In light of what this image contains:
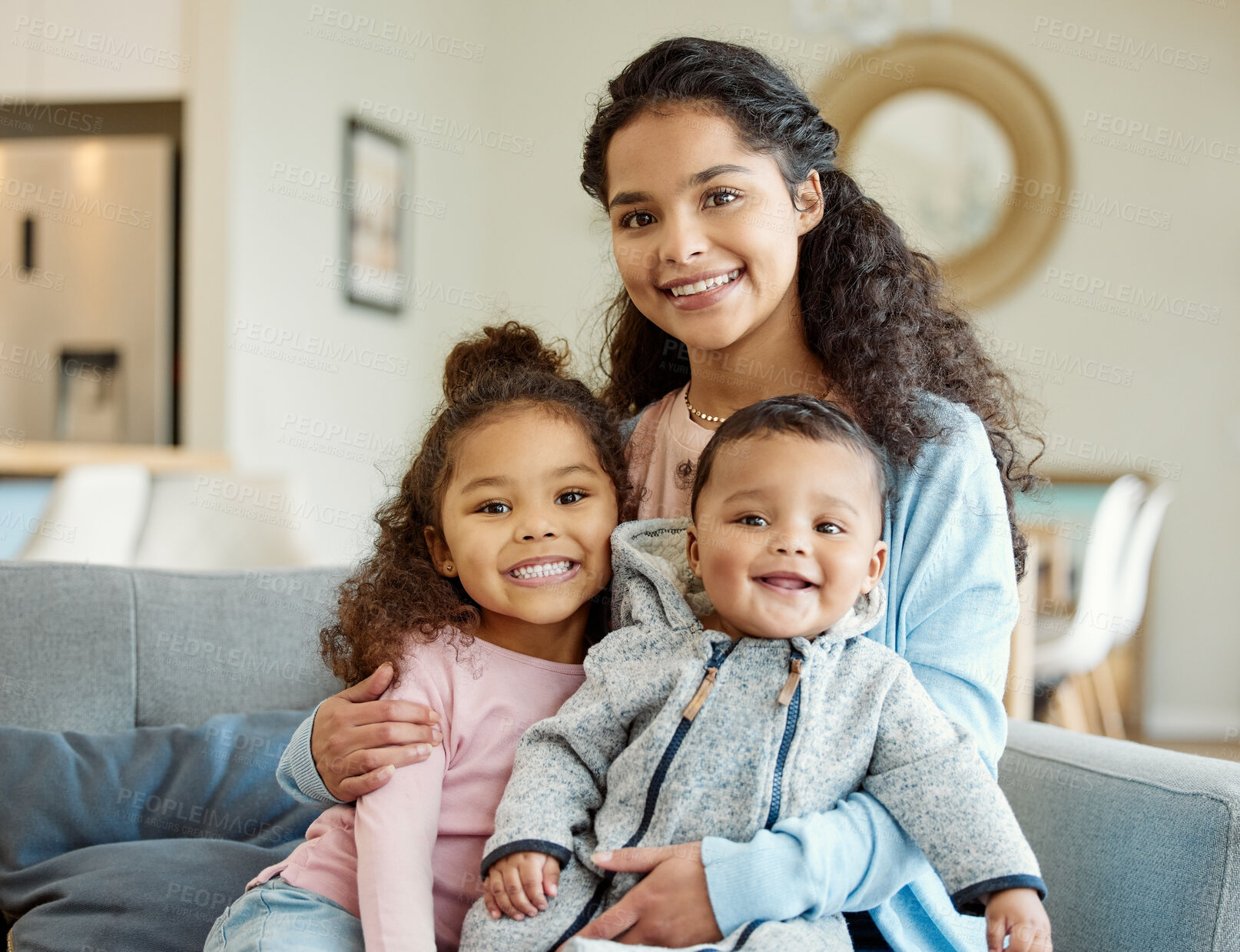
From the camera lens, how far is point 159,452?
366cm

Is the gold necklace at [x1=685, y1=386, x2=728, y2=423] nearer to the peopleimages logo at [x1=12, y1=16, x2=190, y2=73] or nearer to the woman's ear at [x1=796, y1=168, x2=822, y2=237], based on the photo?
the woman's ear at [x1=796, y1=168, x2=822, y2=237]

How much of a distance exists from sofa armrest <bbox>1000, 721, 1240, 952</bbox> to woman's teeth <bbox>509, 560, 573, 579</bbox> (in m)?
0.72

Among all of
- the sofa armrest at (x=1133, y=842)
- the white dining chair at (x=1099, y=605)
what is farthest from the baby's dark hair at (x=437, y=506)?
the white dining chair at (x=1099, y=605)

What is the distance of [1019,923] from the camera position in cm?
98

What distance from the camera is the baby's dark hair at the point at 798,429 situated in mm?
1140

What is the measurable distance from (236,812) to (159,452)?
7.40 feet

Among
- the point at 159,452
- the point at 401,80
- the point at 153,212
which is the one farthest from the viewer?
the point at 401,80

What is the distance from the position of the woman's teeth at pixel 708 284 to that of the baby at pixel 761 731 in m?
0.23

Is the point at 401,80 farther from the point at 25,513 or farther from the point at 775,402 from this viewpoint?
the point at 775,402

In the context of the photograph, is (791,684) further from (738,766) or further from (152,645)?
(152,645)

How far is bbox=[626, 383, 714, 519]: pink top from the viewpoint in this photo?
57.2 inches

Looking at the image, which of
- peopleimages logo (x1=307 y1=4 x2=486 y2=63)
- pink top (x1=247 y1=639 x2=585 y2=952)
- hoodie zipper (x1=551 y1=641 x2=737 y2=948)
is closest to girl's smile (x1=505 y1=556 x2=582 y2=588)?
pink top (x1=247 y1=639 x2=585 y2=952)

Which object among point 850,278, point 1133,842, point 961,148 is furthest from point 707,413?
point 961,148

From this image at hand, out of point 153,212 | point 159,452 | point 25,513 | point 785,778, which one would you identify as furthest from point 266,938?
point 153,212
